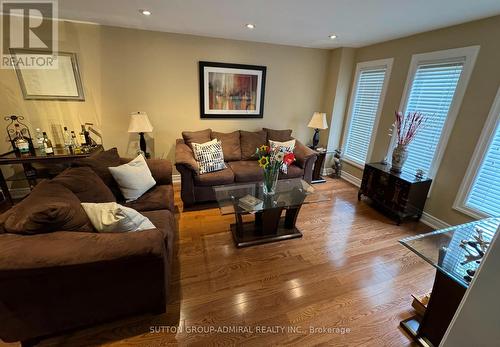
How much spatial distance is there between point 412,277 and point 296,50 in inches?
145

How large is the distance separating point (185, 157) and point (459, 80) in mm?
3320

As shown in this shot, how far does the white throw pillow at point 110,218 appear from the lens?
139cm

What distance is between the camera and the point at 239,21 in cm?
260

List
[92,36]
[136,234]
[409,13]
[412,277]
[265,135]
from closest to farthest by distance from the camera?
[136,234], [412,277], [409,13], [92,36], [265,135]

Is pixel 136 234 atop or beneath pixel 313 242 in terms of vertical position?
atop

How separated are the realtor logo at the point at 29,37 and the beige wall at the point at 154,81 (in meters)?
0.13

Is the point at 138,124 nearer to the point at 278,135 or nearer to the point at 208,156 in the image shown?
the point at 208,156

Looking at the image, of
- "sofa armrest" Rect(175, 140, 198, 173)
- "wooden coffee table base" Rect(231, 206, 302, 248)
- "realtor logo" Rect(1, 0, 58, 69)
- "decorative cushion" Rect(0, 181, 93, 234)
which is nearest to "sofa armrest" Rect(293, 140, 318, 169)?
"wooden coffee table base" Rect(231, 206, 302, 248)

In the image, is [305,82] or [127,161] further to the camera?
[305,82]

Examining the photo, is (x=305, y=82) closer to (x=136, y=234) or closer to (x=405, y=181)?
(x=405, y=181)

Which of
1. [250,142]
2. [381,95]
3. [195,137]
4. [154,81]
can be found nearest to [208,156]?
[195,137]

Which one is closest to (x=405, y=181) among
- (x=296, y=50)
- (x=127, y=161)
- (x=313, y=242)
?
(x=313, y=242)

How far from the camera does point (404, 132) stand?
2965mm

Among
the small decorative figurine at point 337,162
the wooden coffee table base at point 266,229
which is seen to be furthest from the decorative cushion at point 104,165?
the small decorative figurine at point 337,162
